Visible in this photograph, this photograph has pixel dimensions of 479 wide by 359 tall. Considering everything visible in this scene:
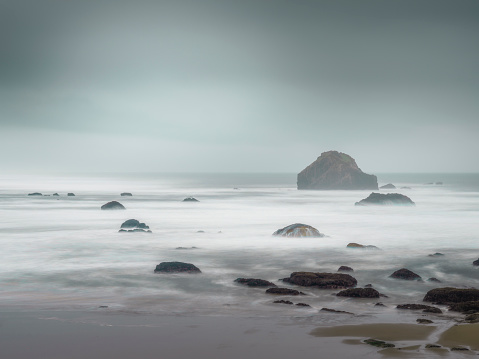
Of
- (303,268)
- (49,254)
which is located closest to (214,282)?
(303,268)

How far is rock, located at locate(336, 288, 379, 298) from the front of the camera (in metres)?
17.7

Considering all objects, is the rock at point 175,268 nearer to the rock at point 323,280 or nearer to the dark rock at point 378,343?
the rock at point 323,280

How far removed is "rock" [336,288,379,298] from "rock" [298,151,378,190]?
101 meters

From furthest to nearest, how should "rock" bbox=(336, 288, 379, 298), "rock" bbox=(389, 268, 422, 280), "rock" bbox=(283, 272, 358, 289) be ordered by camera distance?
"rock" bbox=(389, 268, 422, 280), "rock" bbox=(283, 272, 358, 289), "rock" bbox=(336, 288, 379, 298)

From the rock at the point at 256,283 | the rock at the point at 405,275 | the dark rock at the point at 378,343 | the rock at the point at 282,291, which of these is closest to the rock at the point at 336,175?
the rock at the point at 405,275

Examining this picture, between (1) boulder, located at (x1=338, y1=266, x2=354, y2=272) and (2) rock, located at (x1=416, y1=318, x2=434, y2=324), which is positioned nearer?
(2) rock, located at (x1=416, y1=318, x2=434, y2=324)

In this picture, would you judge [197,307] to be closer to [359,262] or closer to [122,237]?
[359,262]

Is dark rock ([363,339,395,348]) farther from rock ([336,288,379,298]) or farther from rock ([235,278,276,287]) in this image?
rock ([235,278,276,287])

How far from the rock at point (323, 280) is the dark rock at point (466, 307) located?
4.16 m

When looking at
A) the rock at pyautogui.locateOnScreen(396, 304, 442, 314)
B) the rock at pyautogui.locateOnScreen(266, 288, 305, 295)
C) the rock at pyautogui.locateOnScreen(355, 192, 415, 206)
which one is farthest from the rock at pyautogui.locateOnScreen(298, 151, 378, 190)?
the rock at pyautogui.locateOnScreen(396, 304, 442, 314)

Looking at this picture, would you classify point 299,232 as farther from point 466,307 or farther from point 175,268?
point 466,307

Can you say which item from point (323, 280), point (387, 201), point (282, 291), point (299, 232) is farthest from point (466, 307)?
point (387, 201)

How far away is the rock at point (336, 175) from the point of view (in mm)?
118562

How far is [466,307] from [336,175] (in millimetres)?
104961
